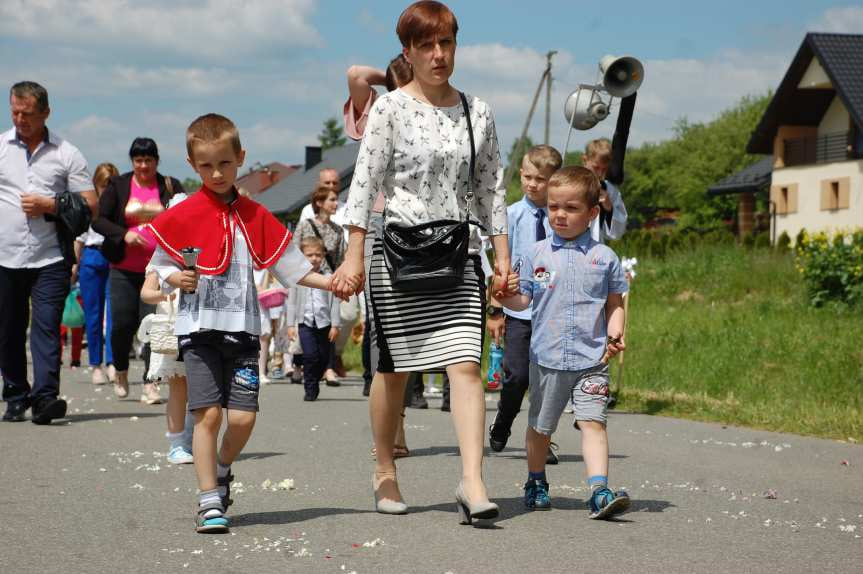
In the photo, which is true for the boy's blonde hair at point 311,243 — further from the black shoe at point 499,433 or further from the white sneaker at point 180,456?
the black shoe at point 499,433

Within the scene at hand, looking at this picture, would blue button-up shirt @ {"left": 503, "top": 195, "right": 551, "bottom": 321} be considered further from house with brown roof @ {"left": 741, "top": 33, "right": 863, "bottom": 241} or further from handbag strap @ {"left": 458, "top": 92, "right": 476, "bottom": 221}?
house with brown roof @ {"left": 741, "top": 33, "right": 863, "bottom": 241}

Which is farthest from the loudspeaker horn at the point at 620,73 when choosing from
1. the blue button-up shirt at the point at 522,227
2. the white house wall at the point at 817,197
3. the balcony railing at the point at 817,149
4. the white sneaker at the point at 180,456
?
the balcony railing at the point at 817,149

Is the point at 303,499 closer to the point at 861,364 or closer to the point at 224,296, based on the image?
the point at 224,296

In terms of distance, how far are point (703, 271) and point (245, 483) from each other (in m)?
22.7

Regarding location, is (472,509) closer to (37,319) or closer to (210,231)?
(210,231)

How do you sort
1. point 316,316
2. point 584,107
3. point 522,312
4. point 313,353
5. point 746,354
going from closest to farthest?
1. point 522,312
2. point 584,107
3. point 313,353
4. point 316,316
5. point 746,354

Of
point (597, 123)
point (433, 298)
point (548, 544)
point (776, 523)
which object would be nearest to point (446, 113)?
point (433, 298)

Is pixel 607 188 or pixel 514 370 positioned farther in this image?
pixel 607 188

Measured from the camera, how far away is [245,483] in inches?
276

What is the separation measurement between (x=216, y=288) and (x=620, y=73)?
5971 millimetres

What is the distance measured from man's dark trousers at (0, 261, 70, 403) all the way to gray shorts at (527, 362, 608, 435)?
487cm

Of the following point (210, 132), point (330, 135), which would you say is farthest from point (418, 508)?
point (330, 135)

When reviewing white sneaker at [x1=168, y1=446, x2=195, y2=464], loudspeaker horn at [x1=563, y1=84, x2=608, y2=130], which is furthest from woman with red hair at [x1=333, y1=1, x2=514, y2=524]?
loudspeaker horn at [x1=563, y1=84, x2=608, y2=130]

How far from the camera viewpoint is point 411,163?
5820mm
